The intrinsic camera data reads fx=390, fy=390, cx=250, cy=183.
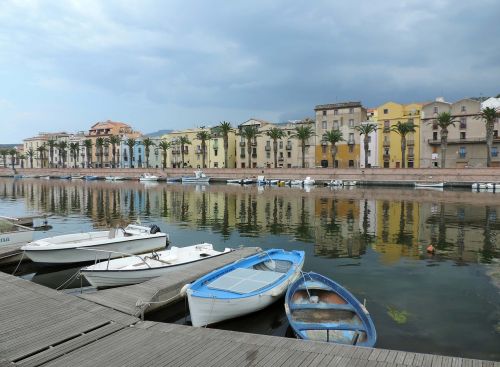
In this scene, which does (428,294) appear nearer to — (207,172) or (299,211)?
(299,211)

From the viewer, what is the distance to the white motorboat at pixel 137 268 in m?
15.2

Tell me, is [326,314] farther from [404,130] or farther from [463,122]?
[463,122]

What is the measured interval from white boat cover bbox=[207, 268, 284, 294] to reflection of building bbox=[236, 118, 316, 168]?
10687 centimetres

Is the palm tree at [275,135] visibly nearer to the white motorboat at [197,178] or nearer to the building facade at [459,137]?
the white motorboat at [197,178]

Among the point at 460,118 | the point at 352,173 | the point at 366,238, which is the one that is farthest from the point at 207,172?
the point at 366,238

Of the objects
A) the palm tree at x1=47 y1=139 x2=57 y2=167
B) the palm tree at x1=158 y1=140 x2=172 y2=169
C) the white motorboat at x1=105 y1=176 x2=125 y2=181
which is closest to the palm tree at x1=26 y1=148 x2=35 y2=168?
the palm tree at x1=47 y1=139 x2=57 y2=167

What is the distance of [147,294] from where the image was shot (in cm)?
1312

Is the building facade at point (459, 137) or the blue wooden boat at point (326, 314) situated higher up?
the building facade at point (459, 137)

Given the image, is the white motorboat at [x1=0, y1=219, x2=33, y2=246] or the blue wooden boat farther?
the white motorboat at [x1=0, y1=219, x2=33, y2=246]

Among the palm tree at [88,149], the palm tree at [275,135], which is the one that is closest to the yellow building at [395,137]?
the palm tree at [275,135]

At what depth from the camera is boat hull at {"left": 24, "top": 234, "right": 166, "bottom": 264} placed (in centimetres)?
1902

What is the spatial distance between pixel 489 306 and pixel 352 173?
85.3m

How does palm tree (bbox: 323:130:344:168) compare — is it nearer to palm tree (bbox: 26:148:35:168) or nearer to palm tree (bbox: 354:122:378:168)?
palm tree (bbox: 354:122:378:168)

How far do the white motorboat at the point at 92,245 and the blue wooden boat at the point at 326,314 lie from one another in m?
8.71
